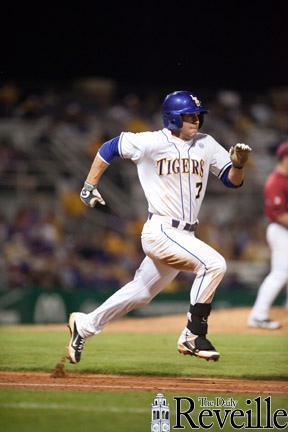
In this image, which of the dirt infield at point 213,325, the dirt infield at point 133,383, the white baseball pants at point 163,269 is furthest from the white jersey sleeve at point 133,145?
the dirt infield at point 213,325

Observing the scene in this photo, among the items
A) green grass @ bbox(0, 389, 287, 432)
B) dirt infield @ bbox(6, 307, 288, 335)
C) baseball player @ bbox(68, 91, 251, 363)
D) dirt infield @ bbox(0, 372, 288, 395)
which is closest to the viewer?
green grass @ bbox(0, 389, 287, 432)

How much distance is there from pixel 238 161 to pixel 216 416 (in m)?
1.98

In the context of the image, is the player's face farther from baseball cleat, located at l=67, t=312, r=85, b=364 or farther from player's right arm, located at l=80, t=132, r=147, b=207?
baseball cleat, located at l=67, t=312, r=85, b=364

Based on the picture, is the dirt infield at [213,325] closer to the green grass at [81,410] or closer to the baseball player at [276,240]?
the baseball player at [276,240]

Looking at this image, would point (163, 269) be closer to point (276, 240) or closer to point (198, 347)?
point (198, 347)

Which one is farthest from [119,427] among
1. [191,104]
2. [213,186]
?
[213,186]

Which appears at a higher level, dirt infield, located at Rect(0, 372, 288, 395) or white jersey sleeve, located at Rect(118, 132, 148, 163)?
white jersey sleeve, located at Rect(118, 132, 148, 163)

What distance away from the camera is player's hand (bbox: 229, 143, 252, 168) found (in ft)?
18.3

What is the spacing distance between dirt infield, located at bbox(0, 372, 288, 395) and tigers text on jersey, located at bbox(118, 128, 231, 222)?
1.10 meters

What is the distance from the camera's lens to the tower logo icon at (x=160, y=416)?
4.27 m

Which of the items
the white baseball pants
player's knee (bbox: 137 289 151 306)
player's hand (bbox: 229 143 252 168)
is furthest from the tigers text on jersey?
player's knee (bbox: 137 289 151 306)

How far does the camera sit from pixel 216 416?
4.40 m

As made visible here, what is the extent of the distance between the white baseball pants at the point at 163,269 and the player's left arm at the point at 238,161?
494mm

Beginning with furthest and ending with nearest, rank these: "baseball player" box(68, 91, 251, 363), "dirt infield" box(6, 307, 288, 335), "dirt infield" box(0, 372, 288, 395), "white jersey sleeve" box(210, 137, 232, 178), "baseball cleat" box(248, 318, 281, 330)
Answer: "dirt infield" box(6, 307, 288, 335), "baseball cleat" box(248, 318, 281, 330), "white jersey sleeve" box(210, 137, 232, 178), "baseball player" box(68, 91, 251, 363), "dirt infield" box(0, 372, 288, 395)
